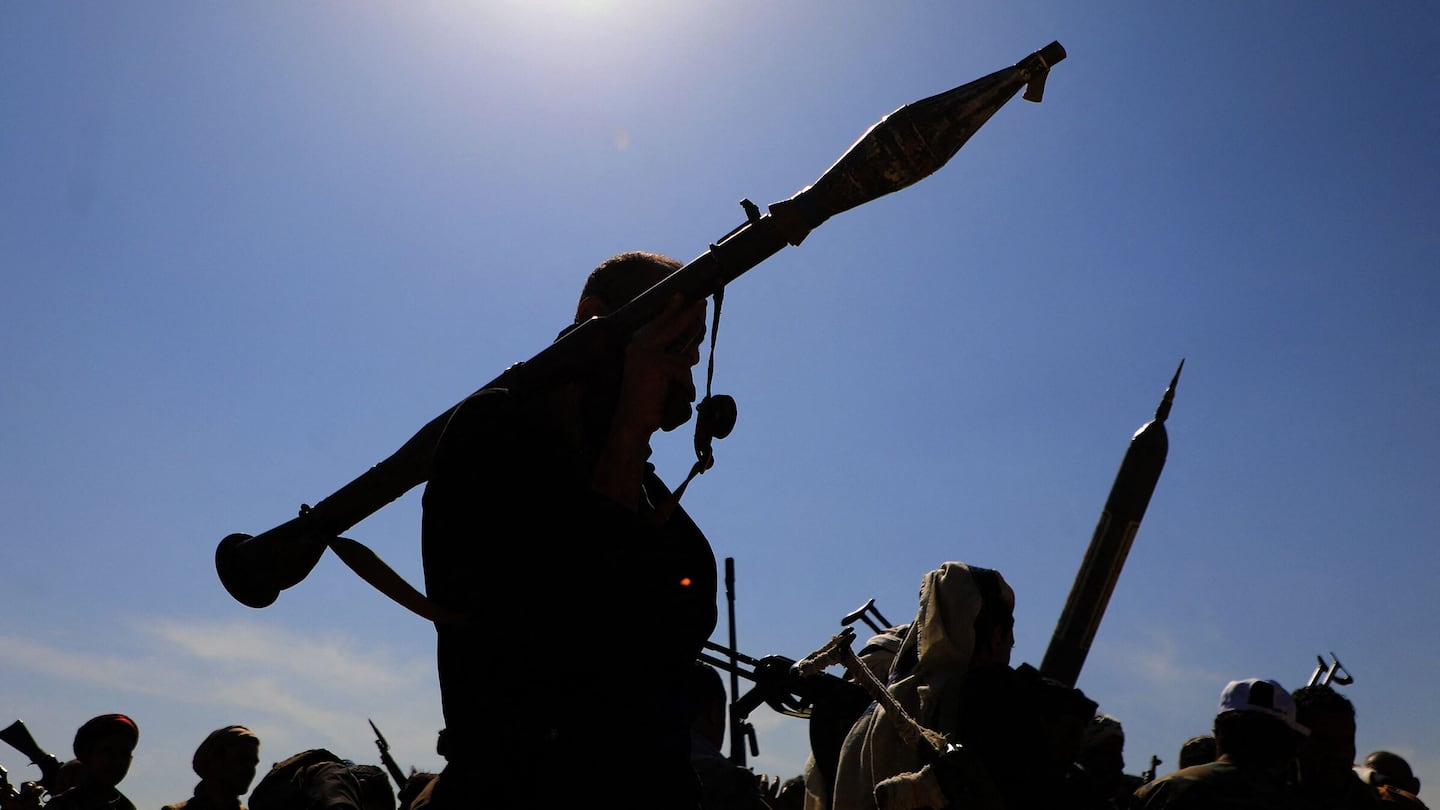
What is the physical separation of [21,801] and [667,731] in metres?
11.3

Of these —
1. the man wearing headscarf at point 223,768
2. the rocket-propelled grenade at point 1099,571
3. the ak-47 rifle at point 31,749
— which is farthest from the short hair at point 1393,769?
the rocket-propelled grenade at point 1099,571

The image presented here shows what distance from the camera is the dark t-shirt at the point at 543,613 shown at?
2.45m

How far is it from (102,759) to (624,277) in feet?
25.2

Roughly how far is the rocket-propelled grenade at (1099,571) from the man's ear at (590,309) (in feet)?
97.9

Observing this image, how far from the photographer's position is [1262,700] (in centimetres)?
663

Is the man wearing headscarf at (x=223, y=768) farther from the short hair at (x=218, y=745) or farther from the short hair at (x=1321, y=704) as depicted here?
the short hair at (x=1321, y=704)

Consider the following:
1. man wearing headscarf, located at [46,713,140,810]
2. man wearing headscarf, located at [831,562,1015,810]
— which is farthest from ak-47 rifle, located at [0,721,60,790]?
man wearing headscarf, located at [831,562,1015,810]

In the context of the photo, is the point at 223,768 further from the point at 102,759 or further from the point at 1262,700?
the point at 1262,700

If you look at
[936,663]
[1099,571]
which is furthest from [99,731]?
[1099,571]

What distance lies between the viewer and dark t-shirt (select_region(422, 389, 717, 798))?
8.04ft

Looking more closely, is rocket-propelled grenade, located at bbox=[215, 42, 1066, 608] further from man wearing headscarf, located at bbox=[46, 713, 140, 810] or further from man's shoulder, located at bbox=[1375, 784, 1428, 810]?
man's shoulder, located at bbox=[1375, 784, 1428, 810]

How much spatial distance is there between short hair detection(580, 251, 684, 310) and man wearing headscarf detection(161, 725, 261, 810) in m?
5.95

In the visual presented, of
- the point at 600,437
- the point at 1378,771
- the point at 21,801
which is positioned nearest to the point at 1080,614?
the point at 1378,771

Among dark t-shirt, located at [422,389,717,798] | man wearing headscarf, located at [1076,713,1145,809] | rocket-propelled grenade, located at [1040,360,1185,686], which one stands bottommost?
dark t-shirt, located at [422,389,717,798]
